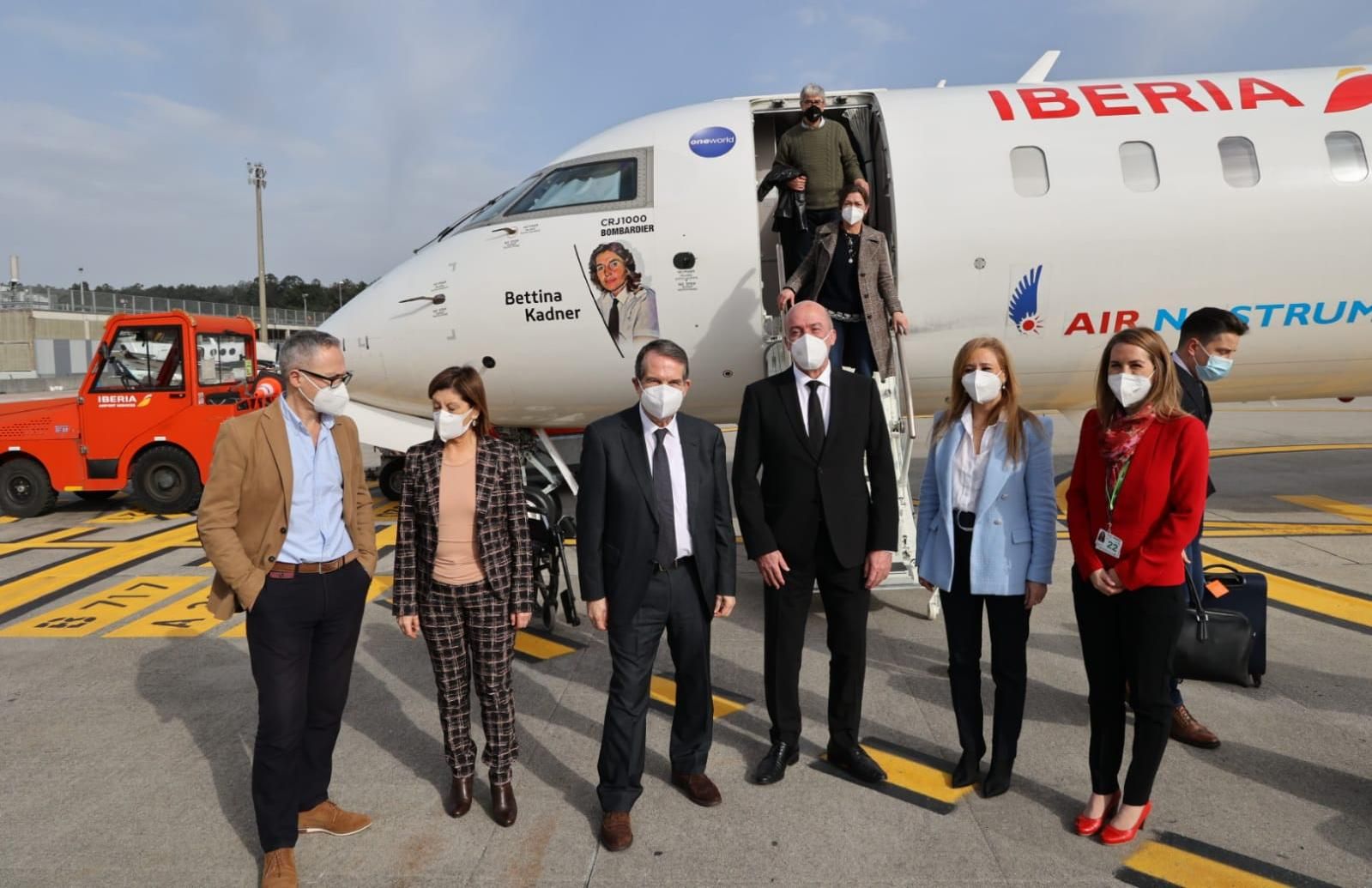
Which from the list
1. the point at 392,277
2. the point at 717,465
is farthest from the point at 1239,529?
the point at 392,277

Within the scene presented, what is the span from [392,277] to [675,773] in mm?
6002

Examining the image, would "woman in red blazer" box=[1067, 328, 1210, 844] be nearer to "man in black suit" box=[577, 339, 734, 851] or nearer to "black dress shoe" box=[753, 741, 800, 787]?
"black dress shoe" box=[753, 741, 800, 787]

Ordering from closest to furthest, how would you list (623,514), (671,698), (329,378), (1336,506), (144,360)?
1. (329,378)
2. (623,514)
3. (671,698)
4. (1336,506)
5. (144,360)

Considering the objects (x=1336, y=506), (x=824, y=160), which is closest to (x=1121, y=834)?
(x=824, y=160)

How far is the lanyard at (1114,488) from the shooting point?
3.44 m

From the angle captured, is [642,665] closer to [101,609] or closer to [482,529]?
[482,529]

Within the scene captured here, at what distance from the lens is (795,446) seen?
396cm

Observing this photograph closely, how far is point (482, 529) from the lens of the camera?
12.3 feet

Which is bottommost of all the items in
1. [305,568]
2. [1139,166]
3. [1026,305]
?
[305,568]

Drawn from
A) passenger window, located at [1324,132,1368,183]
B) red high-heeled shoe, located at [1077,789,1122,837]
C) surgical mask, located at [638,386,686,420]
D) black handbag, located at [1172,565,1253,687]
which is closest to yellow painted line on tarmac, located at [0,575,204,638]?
surgical mask, located at [638,386,686,420]

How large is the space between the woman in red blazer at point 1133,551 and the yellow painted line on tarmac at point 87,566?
22.7 ft

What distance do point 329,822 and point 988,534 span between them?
3.07 m

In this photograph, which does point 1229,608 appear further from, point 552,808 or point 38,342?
point 38,342

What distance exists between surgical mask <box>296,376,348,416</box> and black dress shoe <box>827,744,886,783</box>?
270 centimetres
